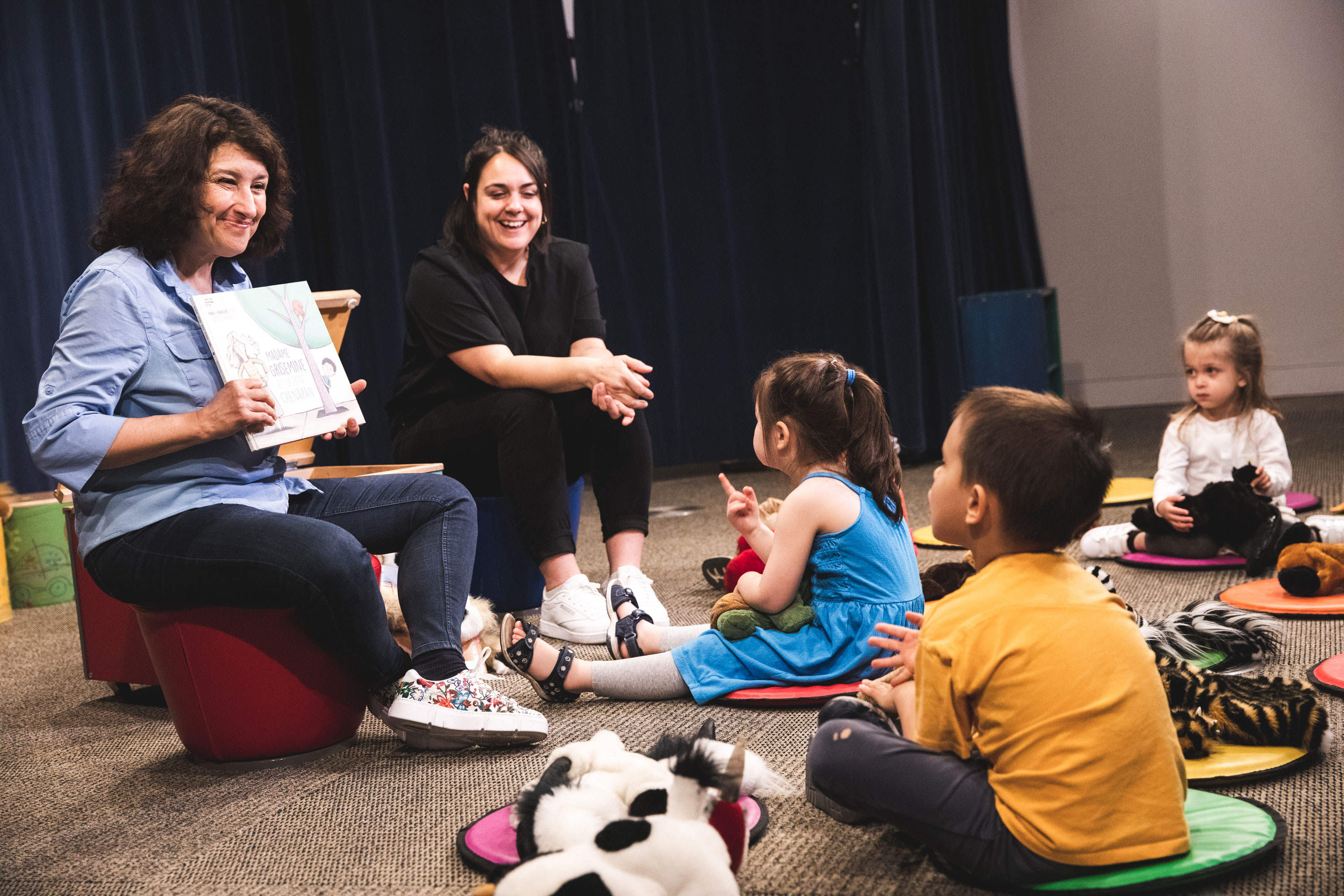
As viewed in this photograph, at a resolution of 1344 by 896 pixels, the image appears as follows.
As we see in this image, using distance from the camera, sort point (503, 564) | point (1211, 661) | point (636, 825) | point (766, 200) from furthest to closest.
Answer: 1. point (766, 200)
2. point (503, 564)
3. point (1211, 661)
4. point (636, 825)

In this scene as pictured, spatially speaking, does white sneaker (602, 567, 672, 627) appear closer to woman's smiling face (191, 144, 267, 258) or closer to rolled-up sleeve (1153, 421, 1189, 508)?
woman's smiling face (191, 144, 267, 258)

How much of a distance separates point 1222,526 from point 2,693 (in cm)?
247

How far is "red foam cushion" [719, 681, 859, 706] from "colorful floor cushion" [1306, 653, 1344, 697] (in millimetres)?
622

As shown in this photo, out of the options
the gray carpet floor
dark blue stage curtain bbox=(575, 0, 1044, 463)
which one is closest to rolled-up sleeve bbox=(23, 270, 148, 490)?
the gray carpet floor

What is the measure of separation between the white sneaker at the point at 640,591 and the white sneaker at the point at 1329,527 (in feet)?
4.33

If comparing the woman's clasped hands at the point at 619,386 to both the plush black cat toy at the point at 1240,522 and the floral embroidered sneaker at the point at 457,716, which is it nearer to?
the floral embroidered sneaker at the point at 457,716

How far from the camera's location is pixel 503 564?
238 cm

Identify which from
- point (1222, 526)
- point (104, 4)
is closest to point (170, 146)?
point (1222, 526)

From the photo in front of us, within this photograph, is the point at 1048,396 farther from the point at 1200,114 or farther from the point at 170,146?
the point at 1200,114

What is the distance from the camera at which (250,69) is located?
3924 mm

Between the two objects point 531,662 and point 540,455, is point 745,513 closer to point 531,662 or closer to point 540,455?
point 531,662

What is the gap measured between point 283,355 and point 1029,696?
3.82 feet

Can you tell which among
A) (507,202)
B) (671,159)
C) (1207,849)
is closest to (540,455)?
(507,202)

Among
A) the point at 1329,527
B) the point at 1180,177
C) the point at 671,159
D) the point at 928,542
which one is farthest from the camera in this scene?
the point at 1180,177
